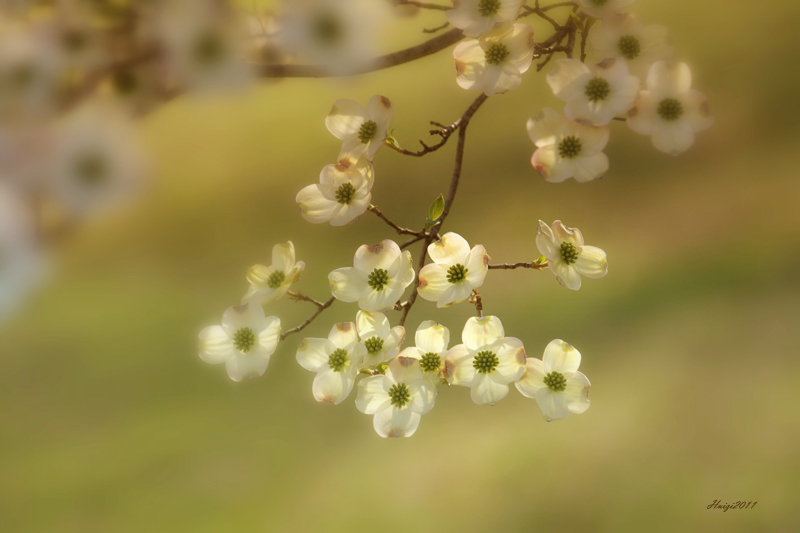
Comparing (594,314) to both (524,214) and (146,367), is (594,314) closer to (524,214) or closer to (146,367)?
(524,214)

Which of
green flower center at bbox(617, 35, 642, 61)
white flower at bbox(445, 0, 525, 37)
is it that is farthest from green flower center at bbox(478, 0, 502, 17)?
green flower center at bbox(617, 35, 642, 61)

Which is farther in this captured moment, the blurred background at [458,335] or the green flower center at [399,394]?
the blurred background at [458,335]

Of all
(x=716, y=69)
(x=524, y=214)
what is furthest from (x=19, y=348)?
(x=716, y=69)

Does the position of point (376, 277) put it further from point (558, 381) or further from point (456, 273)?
point (558, 381)

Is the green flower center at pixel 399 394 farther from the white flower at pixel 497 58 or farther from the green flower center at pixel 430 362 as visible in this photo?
the white flower at pixel 497 58

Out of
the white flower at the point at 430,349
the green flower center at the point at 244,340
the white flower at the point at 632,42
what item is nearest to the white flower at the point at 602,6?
the white flower at the point at 632,42

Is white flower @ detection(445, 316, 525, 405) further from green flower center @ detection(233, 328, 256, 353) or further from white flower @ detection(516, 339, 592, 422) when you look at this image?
green flower center @ detection(233, 328, 256, 353)

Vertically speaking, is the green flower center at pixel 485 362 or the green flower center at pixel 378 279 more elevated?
the green flower center at pixel 378 279
